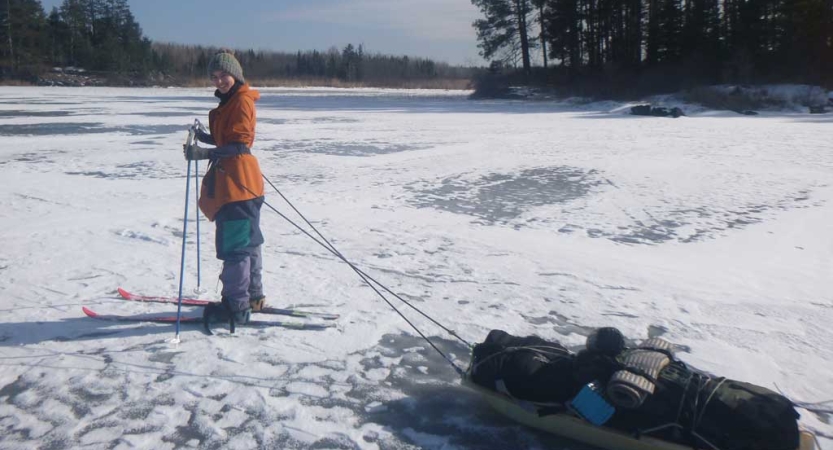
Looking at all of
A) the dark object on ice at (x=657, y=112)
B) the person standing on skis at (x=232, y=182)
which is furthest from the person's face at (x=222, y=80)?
the dark object on ice at (x=657, y=112)

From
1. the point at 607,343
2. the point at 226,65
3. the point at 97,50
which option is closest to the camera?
the point at 607,343

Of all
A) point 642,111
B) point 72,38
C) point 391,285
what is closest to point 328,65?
point 72,38

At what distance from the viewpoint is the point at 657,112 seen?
79.0 feet

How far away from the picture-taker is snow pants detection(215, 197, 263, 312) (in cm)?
404

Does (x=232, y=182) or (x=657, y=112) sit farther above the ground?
(x=657, y=112)

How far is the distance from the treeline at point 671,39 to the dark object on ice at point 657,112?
38.2ft

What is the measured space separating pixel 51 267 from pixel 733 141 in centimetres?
1411

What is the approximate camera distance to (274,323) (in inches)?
169

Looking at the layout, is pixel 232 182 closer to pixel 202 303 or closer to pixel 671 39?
pixel 202 303

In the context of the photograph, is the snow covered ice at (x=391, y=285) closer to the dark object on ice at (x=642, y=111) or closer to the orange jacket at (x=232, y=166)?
the orange jacket at (x=232, y=166)

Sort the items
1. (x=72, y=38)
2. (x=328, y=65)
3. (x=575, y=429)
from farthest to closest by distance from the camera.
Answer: (x=328, y=65) < (x=72, y=38) < (x=575, y=429)

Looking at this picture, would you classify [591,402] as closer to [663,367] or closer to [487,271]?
[663,367]

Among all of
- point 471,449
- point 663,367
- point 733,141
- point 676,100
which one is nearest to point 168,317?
point 471,449

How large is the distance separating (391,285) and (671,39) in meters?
40.3
